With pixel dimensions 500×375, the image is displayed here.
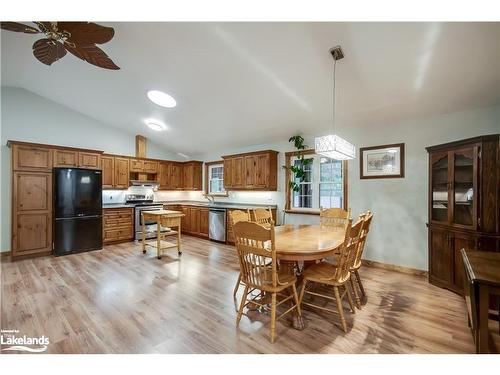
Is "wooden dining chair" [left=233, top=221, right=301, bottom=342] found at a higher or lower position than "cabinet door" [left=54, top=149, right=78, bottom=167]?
lower

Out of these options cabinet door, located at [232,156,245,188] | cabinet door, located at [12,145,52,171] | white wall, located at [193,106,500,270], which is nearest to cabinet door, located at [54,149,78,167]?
cabinet door, located at [12,145,52,171]

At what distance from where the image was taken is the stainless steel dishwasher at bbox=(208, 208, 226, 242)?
553 cm

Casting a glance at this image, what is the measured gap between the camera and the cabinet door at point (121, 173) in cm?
581

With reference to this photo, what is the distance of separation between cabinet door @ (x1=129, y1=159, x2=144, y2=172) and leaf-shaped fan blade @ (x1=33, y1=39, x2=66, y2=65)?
4.06 metres

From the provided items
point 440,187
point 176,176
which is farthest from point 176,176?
point 440,187

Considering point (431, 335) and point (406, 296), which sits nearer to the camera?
point (431, 335)

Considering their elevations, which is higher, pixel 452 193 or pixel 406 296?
pixel 452 193

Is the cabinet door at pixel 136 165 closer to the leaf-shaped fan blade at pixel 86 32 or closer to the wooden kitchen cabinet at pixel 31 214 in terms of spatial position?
the wooden kitchen cabinet at pixel 31 214

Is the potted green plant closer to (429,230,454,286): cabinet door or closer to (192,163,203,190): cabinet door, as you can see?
(429,230,454,286): cabinet door
